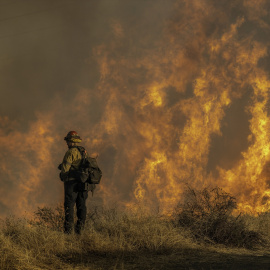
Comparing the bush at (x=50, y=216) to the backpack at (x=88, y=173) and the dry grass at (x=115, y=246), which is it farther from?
the backpack at (x=88, y=173)

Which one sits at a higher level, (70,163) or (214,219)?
(70,163)

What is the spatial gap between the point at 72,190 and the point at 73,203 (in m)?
0.29

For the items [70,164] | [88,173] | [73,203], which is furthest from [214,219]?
[70,164]

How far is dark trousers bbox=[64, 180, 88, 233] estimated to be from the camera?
8062mm

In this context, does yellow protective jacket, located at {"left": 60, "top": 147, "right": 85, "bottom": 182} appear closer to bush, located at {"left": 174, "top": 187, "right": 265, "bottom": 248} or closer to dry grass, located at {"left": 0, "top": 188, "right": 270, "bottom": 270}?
dry grass, located at {"left": 0, "top": 188, "right": 270, "bottom": 270}

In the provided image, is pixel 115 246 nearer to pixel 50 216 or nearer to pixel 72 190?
pixel 72 190

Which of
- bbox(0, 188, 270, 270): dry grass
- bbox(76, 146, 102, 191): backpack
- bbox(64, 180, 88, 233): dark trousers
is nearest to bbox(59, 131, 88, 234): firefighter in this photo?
bbox(64, 180, 88, 233): dark trousers

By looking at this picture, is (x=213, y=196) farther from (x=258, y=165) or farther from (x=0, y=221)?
(x=258, y=165)

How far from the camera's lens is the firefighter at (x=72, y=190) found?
809cm

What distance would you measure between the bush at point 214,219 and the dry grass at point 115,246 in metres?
0.10

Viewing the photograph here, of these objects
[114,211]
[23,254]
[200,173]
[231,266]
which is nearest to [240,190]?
[200,173]

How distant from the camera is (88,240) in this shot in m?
7.28

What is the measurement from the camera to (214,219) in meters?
8.92

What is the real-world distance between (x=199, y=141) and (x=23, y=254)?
1590 centimetres
